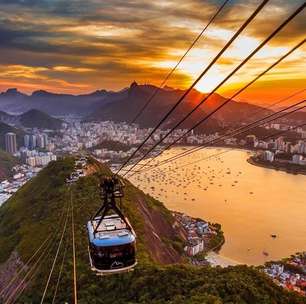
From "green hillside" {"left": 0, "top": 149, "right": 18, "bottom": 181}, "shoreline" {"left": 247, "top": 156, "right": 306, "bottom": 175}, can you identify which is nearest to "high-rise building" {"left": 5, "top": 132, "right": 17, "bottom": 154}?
"green hillside" {"left": 0, "top": 149, "right": 18, "bottom": 181}

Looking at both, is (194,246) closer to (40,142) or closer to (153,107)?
(40,142)

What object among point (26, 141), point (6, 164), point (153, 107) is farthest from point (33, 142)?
point (153, 107)

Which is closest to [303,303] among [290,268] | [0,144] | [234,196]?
[290,268]

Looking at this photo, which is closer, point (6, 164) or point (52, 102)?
point (6, 164)

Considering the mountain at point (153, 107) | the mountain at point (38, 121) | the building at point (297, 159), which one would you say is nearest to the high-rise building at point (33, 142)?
the mountain at point (153, 107)

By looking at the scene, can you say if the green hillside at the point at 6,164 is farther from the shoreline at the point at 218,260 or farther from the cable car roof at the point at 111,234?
the cable car roof at the point at 111,234

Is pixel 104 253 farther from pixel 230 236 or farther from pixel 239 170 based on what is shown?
pixel 239 170
